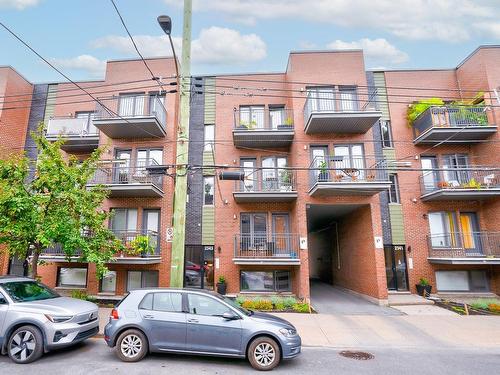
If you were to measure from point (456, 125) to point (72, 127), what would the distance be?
19735 millimetres

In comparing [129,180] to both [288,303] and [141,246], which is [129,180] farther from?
[288,303]

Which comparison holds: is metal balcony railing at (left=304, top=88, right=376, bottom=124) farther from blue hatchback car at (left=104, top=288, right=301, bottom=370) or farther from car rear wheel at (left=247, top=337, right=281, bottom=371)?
car rear wheel at (left=247, top=337, right=281, bottom=371)

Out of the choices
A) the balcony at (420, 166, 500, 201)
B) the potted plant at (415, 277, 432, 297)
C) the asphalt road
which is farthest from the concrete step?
the asphalt road

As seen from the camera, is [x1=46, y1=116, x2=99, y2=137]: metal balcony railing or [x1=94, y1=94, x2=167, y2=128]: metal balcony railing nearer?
[x1=94, y1=94, x2=167, y2=128]: metal balcony railing

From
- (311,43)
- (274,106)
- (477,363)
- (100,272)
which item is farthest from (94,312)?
(311,43)

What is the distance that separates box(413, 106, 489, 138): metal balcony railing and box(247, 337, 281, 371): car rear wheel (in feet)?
44.4

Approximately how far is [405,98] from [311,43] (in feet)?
19.5

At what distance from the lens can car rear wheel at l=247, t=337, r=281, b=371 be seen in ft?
19.9

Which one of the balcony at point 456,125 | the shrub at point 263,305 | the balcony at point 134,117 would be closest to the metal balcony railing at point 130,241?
the balcony at point 134,117

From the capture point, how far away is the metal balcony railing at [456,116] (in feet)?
48.7

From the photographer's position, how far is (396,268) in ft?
50.1

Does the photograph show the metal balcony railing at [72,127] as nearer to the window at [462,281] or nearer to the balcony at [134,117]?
the balcony at [134,117]

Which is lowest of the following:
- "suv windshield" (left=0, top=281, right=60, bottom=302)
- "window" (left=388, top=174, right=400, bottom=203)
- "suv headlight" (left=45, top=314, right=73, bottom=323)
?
"suv headlight" (left=45, top=314, right=73, bottom=323)

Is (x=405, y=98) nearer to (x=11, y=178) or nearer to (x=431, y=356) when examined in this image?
(x=431, y=356)
